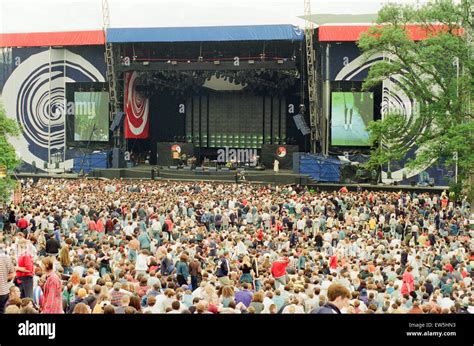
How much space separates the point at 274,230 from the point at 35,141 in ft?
84.7

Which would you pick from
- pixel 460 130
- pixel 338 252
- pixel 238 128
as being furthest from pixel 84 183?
pixel 338 252

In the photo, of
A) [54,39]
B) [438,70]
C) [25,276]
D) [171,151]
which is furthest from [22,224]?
[171,151]

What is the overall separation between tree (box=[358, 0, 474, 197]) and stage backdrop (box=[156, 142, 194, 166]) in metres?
17.8

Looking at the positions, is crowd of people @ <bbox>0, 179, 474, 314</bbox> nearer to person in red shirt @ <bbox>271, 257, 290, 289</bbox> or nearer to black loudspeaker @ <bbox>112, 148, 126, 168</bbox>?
person in red shirt @ <bbox>271, 257, 290, 289</bbox>

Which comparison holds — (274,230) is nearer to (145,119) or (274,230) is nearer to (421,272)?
(421,272)

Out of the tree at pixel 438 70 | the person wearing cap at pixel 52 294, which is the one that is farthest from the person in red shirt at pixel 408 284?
the tree at pixel 438 70

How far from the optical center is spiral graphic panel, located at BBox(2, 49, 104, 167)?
147 ft

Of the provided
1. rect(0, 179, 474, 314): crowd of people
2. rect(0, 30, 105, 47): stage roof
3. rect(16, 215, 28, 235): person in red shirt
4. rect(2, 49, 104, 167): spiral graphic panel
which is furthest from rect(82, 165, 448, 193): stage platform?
rect(16, 215, 28, 235): person in red shirt

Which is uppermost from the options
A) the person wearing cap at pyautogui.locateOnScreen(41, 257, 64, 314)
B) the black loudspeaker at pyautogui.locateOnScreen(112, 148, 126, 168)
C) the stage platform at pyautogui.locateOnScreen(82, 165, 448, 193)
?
the black loudspeaker at pyautogui.locateOnScreen(112, 148, 126, 168)

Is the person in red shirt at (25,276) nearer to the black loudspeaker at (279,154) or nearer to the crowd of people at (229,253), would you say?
the crowd of people at (229,253)

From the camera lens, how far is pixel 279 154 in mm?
45781

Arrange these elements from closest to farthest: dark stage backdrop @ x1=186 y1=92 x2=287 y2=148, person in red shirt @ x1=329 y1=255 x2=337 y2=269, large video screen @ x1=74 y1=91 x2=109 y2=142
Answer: person in red shirt @ x1=329 y1=255 x2=337 y2=269
large video screen @ x1=74 y1=91 x2=109 y2=142
dark stage backdrop @ x1=186 y1=92 x2=287 y2=148

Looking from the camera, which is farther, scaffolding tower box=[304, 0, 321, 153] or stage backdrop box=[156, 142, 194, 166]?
stage backdrop box=[156, 142, 194, 166]

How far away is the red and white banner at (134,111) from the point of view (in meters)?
46.1
